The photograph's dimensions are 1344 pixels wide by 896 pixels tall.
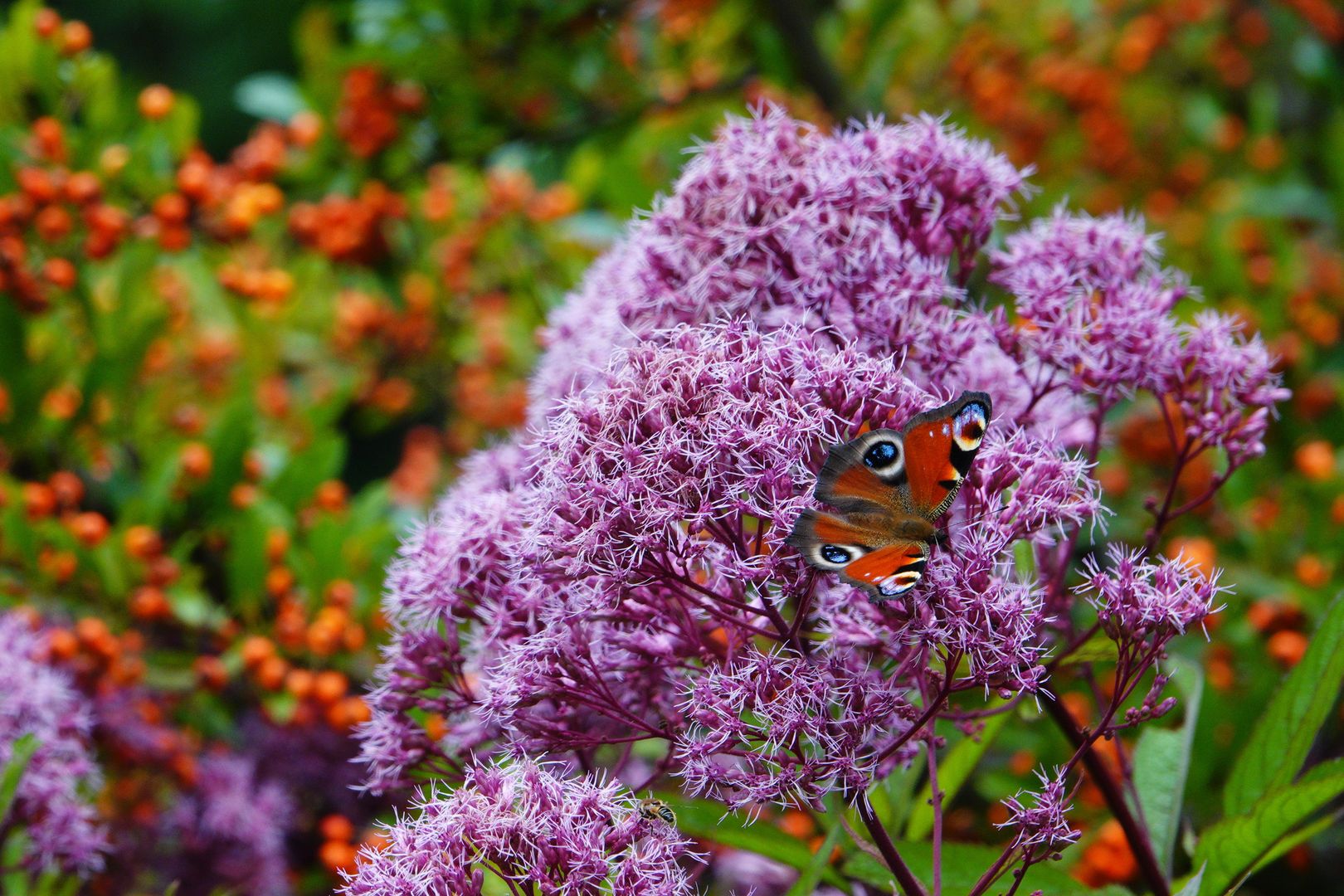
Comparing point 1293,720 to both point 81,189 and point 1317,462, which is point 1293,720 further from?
point 81,189

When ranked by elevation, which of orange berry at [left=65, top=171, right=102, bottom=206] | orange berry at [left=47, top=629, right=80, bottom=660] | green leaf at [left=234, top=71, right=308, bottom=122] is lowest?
orange berry at [left=47, top=629, right=80, bottom=660]

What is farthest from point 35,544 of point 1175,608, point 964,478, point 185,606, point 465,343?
point 1175,608

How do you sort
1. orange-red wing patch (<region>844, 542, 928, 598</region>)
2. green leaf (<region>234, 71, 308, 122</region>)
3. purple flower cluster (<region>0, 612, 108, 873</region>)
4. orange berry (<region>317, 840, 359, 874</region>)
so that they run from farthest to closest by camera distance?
green leaf (<region>234, 71, 308, 122</region>)
orange berry (<region>317, 840, 359, 874</region>)
purple flower cluster (<region>0, 612, 108, 873</region>)
orange-red wing patch (<region>844, 542, 928, 598</region>)

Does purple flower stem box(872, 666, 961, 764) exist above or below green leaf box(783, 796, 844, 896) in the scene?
above

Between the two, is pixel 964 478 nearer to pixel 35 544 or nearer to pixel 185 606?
pixel 185 606

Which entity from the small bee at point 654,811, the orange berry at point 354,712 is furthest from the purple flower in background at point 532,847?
the orange berry at point 354,712

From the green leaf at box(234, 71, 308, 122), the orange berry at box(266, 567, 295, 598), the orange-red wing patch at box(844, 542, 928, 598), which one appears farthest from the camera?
the green leaf at box(234, 71, 308, 122)

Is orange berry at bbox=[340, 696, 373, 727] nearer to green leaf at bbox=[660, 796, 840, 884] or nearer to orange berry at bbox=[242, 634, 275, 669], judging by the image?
orange berry at bbox=[242, 634, 275, 669]

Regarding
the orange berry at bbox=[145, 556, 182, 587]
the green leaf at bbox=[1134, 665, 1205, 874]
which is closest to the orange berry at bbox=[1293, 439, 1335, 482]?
the green leaf at bbox=[1134, 665, 1205, 874]
